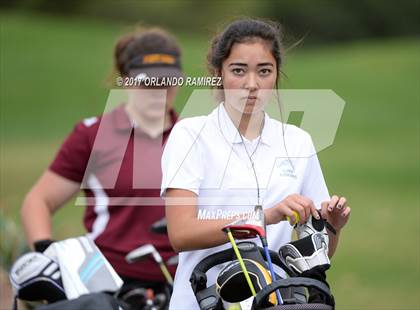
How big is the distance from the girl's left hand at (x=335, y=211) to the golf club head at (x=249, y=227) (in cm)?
27

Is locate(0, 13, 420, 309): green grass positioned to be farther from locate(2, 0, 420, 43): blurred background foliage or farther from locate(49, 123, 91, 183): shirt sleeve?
locate(2, 0, 420, 43): blurred background foliage

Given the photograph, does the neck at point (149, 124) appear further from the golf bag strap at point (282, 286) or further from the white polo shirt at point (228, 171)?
the golf bag strap at point (282, 286)

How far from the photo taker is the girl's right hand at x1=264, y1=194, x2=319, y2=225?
11.1ft

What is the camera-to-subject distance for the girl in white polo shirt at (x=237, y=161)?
3664 mm

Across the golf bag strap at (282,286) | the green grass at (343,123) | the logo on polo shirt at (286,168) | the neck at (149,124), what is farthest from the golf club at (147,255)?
the golf bag strap at (282,286)

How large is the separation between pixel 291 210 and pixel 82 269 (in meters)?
1.48

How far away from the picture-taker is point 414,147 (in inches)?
840

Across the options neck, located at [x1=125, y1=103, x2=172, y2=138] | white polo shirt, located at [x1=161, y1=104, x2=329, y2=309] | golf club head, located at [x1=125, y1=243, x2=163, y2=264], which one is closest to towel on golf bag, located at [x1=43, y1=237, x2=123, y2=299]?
golf club head, located at [x1=125, y1=243, x2=163, y2=264]

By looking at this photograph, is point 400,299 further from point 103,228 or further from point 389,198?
point 389,198

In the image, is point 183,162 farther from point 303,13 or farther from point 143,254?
point 303,13

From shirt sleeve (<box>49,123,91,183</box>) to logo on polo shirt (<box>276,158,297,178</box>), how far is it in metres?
1.80

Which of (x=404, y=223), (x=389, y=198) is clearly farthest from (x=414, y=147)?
(x=404, y=223)
